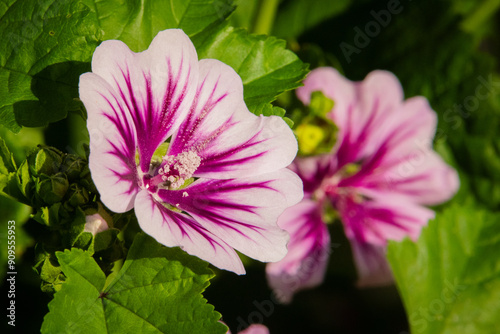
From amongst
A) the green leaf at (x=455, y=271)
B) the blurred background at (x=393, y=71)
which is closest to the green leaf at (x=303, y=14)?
the blurred background at (x=393, y=71)

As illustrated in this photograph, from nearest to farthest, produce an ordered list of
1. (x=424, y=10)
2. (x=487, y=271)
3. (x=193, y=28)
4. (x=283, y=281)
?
(x=193, y=28), (x=283, y=281), (x=487, y=271), (x=424, y=10)

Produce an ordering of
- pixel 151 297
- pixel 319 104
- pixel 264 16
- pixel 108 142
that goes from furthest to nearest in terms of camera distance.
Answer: pixel 264 16 → pixel 319 104 → pixel 151 297 → pixel 108 142

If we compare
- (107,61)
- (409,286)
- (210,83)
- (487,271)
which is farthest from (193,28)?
(487,271)

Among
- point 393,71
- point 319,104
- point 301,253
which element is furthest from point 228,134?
point 393,71

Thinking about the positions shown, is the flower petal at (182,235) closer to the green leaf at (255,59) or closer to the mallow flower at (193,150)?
the mallow flower at (193,150)

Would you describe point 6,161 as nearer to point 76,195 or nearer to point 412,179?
point 76,195

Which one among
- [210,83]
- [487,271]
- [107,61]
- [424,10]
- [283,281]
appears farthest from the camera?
[424,10]

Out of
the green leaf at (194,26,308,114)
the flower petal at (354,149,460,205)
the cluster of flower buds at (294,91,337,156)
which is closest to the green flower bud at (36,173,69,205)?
the green leaf at (194,26,308,114)

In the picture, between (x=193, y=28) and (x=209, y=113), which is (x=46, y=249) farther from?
(x=193, y=28)
